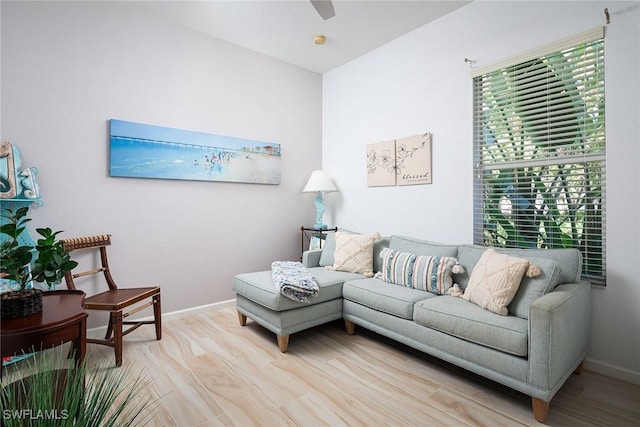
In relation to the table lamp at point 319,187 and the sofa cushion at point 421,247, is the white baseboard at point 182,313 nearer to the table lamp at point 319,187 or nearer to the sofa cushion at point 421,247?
the table lamp at point 319,187

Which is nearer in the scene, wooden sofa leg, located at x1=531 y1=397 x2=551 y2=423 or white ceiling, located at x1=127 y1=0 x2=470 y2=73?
wooden sofa leg, located at x1=531 y1=397 x2=551 y2=423

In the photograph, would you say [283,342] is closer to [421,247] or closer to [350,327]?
[350,327]

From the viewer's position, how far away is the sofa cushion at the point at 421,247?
2.55 metres

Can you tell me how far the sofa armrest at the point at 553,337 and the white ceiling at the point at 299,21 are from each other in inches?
99.7

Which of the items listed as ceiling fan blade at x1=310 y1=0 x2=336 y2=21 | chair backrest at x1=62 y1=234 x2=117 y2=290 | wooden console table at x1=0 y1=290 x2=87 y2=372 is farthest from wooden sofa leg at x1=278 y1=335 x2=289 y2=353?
ceiling fan blade at x1=310 y1=0 x2=336 y2=21

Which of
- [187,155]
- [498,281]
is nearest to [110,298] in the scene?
[187,155]

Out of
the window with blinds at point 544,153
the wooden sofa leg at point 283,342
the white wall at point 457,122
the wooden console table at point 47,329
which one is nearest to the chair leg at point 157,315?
the wooden console table at point 47,329

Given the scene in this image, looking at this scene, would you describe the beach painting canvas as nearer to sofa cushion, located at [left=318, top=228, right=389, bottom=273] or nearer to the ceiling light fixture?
sofa cushion, located at [left=318, top=228, right=389, bottom=273]

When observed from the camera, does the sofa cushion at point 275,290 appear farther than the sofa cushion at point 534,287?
Yes

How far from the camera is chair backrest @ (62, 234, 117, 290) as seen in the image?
2.41 metres

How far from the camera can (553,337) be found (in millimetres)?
1588

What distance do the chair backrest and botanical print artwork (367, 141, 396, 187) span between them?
262 centimetres

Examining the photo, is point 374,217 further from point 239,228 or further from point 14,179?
point 14,179

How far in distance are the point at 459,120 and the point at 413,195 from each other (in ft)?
2.64
